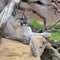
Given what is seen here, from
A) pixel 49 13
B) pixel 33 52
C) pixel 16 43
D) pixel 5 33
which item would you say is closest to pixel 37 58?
pixel 33 52

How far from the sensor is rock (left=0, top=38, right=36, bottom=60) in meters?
4.34

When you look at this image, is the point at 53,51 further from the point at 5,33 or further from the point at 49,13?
the point at 49,13

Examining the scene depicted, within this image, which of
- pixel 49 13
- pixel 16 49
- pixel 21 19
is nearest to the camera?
pixel 16 49

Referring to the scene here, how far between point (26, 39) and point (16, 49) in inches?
21.7

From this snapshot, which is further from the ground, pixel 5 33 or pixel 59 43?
pixel 5 33

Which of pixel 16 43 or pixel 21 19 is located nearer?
pixel 16 43

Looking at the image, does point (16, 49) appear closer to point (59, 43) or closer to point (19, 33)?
point (19, 33)

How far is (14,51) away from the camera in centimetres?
441

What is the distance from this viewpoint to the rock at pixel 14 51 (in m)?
4.34

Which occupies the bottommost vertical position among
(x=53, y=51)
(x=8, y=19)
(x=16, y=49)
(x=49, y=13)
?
(x=49, y=13)

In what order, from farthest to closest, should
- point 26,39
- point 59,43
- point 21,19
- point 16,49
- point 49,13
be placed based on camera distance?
point 49,13 < point 59,43 < point 21,19 < point 26,39 < point 16,49

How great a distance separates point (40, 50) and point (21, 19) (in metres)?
0.67

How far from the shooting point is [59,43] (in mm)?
6988

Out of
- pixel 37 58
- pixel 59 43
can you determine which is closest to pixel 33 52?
pixel 37 58
